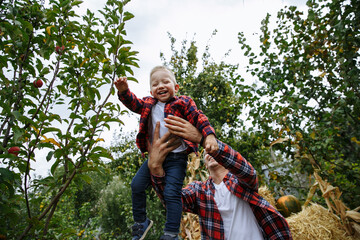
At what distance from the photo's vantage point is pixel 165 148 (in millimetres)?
1516

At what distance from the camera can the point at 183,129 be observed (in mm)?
1421

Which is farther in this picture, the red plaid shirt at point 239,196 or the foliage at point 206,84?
the foliage at point 206,84

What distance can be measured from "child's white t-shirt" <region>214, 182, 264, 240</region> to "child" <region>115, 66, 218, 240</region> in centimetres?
76

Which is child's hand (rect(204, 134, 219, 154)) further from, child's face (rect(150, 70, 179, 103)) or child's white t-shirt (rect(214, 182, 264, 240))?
child's white t-shirt (rect(214, 182, 264, 240))

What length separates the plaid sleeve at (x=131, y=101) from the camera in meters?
1.58

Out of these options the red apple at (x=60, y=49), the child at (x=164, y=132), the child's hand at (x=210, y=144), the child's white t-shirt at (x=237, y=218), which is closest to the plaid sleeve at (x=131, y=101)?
the child at (x=164, y=132)

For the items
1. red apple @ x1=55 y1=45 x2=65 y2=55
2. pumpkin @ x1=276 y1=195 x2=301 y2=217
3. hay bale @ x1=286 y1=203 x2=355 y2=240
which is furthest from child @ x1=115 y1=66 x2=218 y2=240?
pumpkin @ x1=276 y1=195 x2=301 y2=217

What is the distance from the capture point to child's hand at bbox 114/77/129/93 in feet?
4.86

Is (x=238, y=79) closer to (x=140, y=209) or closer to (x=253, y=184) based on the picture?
(x=253, y=184)

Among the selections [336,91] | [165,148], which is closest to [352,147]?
[336,91]

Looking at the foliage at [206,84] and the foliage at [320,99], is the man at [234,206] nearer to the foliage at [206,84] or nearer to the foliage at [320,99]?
the foliage at [320,99]

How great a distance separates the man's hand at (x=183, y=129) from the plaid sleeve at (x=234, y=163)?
22 centimetres

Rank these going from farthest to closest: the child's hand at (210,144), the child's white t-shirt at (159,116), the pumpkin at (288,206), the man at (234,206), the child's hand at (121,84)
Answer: the pumpkin at (288,206) < the man at (234,206) < the child's white t-shirt at (159,116) < the child's hand at (121,84) < the child's hand at (210,144)

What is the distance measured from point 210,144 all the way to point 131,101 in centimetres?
66
